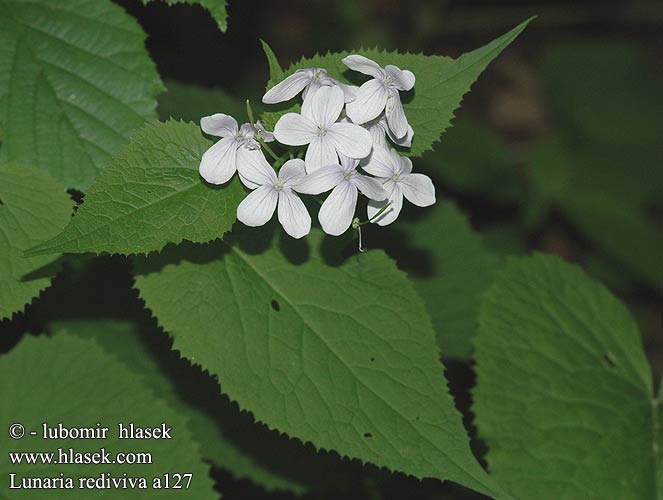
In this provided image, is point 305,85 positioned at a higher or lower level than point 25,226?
higher

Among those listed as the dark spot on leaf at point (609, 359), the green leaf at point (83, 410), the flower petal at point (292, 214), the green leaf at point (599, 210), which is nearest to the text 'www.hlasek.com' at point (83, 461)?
the green leaf at point (83, 410)

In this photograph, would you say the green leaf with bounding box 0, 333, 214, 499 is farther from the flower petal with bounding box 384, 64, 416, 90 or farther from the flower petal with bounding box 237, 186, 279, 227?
the flower petal with bounding box 384, 64, 416, 90

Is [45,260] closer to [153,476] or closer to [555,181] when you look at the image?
[153,476]

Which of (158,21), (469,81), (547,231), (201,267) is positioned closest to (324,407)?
(201,267)

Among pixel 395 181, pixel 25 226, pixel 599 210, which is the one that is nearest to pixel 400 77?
pixel 395 181

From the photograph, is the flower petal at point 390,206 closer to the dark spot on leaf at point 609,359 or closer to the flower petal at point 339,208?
the flower petal at point 339,208

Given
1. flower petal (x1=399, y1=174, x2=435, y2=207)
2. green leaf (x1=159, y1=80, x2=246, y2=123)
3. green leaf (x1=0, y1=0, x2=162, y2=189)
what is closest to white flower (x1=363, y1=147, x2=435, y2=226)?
flower petal (x1=399, y1=174, x2=435, y2=207)

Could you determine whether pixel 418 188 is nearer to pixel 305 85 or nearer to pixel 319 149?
pixel 319 149
